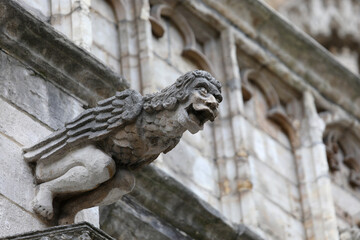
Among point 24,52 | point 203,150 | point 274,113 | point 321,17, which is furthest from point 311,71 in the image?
point 321,17

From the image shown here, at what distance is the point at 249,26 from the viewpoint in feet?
46.2

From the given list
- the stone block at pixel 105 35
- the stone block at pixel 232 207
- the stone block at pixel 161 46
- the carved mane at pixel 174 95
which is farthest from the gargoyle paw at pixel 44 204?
the stone block at pixel 161 46

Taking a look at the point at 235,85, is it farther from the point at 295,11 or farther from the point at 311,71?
the point at 295,11

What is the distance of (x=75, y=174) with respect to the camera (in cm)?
923

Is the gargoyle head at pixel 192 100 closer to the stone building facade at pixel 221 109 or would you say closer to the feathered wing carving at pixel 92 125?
the feathered wing carving at pixel 92 125

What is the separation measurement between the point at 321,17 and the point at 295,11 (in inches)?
17.9

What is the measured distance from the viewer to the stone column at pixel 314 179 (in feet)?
43.8

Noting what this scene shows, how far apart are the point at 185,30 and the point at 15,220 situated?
4733mm

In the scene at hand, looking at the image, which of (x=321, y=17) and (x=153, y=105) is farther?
(x=321, y=17)

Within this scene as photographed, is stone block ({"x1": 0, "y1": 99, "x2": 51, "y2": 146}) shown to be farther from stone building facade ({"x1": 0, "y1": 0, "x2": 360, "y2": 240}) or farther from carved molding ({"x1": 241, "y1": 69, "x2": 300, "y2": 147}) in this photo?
carved molding ({"x1": 241, "y1": 69, "x2": 300, "y2": 147})

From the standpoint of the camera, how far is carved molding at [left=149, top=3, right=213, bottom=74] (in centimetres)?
1310

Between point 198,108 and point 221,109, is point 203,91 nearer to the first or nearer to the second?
point 198,108

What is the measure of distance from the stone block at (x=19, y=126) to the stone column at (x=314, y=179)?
14.2 feet

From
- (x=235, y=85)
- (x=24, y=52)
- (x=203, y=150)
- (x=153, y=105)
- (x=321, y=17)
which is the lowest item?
(x=153, y=105)
